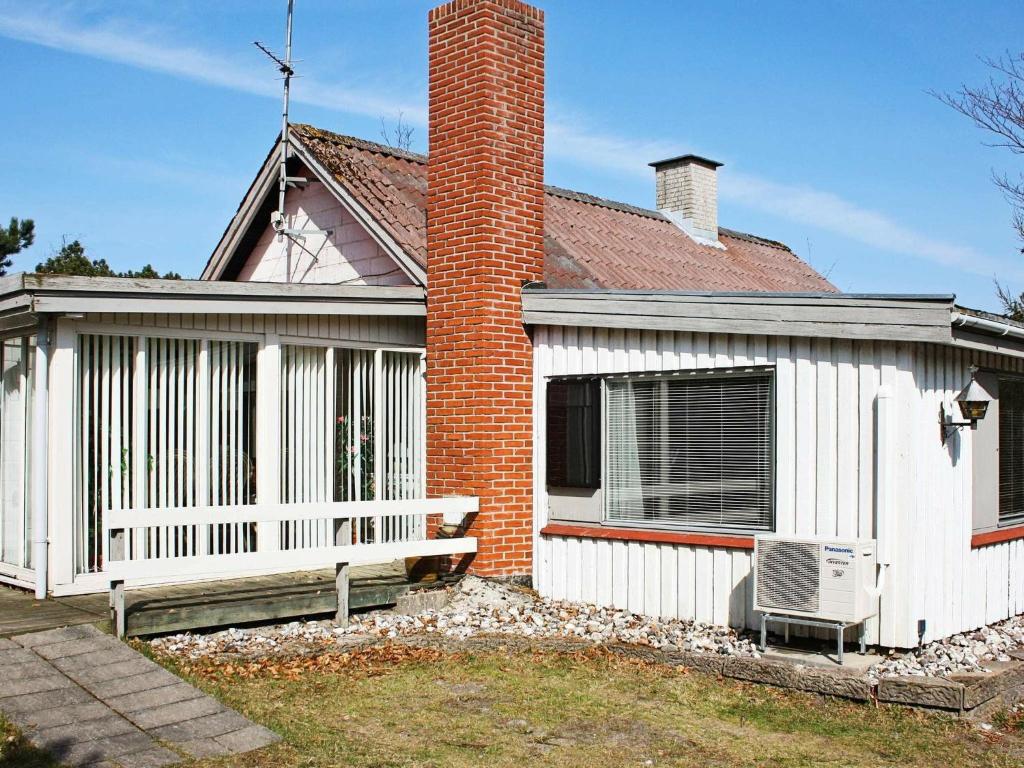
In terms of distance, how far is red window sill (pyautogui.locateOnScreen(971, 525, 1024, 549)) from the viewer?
8445 mm

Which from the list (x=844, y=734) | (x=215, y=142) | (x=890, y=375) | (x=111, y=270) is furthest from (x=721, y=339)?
(x=111, y=270)

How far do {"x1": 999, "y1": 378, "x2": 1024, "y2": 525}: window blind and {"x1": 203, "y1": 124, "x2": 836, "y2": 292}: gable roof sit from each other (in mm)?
4580

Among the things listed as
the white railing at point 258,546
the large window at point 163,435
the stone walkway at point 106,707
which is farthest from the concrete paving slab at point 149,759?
the large window at point 163,435

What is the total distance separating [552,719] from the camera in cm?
639

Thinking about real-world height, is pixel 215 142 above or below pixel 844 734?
above

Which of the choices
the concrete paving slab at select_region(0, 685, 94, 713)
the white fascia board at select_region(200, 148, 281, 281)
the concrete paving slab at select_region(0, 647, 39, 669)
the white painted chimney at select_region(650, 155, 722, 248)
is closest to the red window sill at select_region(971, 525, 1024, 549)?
the concrete paving slab at select_region(0, 685, 94, 713)

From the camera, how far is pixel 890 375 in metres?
7.59

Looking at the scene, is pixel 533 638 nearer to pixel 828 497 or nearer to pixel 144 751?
pixel 828 497

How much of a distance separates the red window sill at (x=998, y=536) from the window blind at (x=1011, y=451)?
98 millimetres

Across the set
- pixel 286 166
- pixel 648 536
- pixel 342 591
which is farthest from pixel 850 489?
pixel 286 166

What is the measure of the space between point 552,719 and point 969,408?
3.95 metres

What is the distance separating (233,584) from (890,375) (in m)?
5.65

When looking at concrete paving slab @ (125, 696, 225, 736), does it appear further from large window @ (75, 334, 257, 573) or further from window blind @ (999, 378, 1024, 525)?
window blind @ (999, 378, 1024, 525)

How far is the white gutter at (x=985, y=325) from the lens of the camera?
732 centimetres
